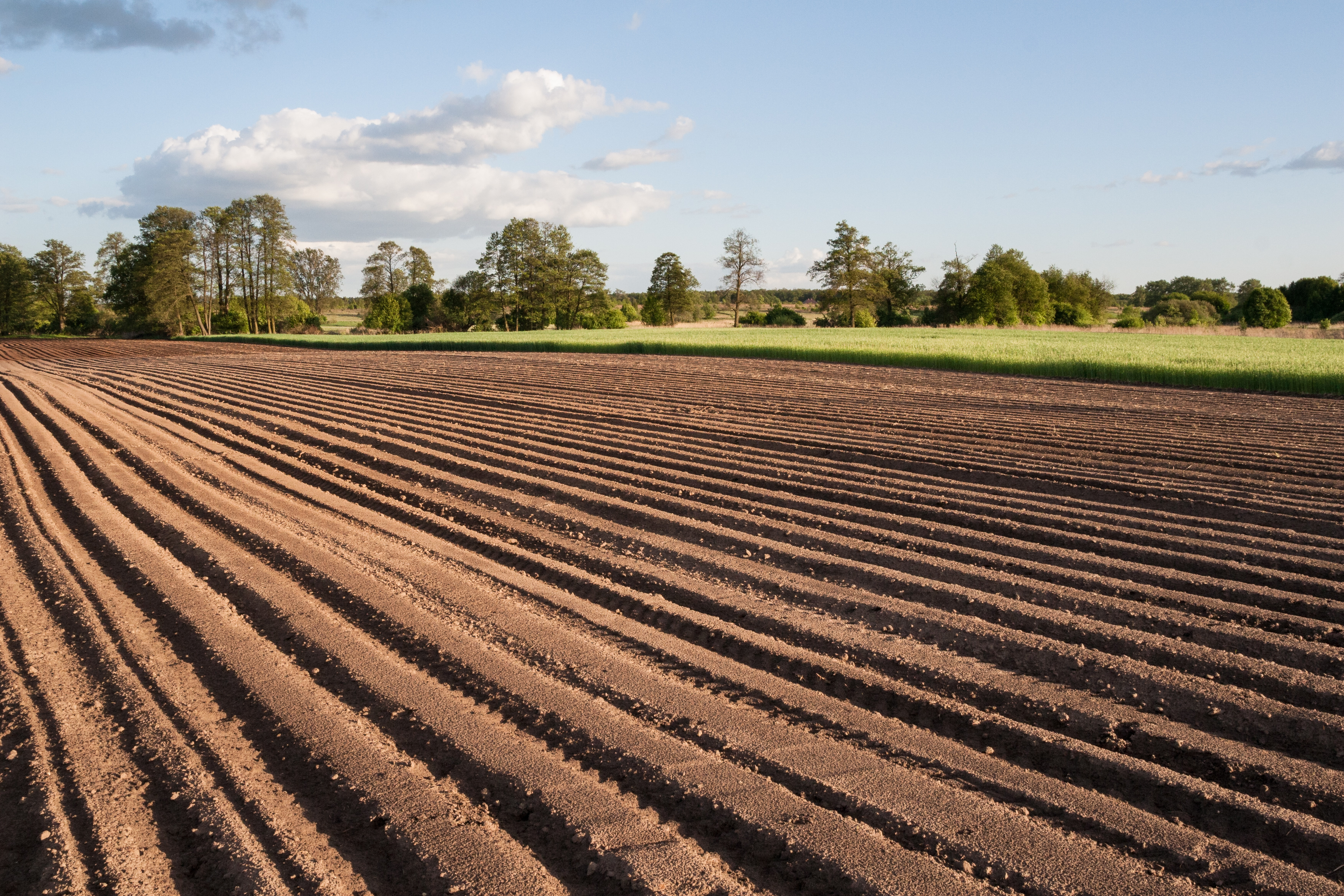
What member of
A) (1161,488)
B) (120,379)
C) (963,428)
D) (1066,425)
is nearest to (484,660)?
(1161,488)

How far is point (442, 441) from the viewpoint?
1082 centimetres

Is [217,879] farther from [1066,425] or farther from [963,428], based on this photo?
[1066,425]

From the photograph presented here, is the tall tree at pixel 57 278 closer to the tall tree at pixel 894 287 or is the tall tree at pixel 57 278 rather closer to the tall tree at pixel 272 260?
the tall tree at pixel 272 260

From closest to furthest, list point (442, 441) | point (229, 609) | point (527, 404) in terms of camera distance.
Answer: point (229, 609), point (442, 441), point (527, 404)

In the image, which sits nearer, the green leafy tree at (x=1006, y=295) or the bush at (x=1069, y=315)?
the green leafy tree at (x=1006, y=295)

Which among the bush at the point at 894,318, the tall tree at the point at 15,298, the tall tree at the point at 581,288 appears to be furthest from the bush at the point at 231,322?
the bush at the point at 894,318

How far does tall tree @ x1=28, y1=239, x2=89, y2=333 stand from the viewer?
208 feet

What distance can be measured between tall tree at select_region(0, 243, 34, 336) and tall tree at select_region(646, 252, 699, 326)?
48.6 m

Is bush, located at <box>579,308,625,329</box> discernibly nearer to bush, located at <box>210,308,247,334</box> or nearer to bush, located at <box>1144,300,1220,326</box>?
bush, located at <box>210,308,247,334</box>

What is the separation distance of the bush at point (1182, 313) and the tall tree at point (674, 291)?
3809cm

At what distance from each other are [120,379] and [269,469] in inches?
609

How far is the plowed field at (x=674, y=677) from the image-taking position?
2768 millimetres

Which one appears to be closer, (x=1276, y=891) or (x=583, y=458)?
(x=1276, y=891)

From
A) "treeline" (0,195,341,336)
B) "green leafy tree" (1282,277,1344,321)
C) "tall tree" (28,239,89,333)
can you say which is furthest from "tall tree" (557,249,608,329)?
"green leafy tree" (1282,277,1344,321)
